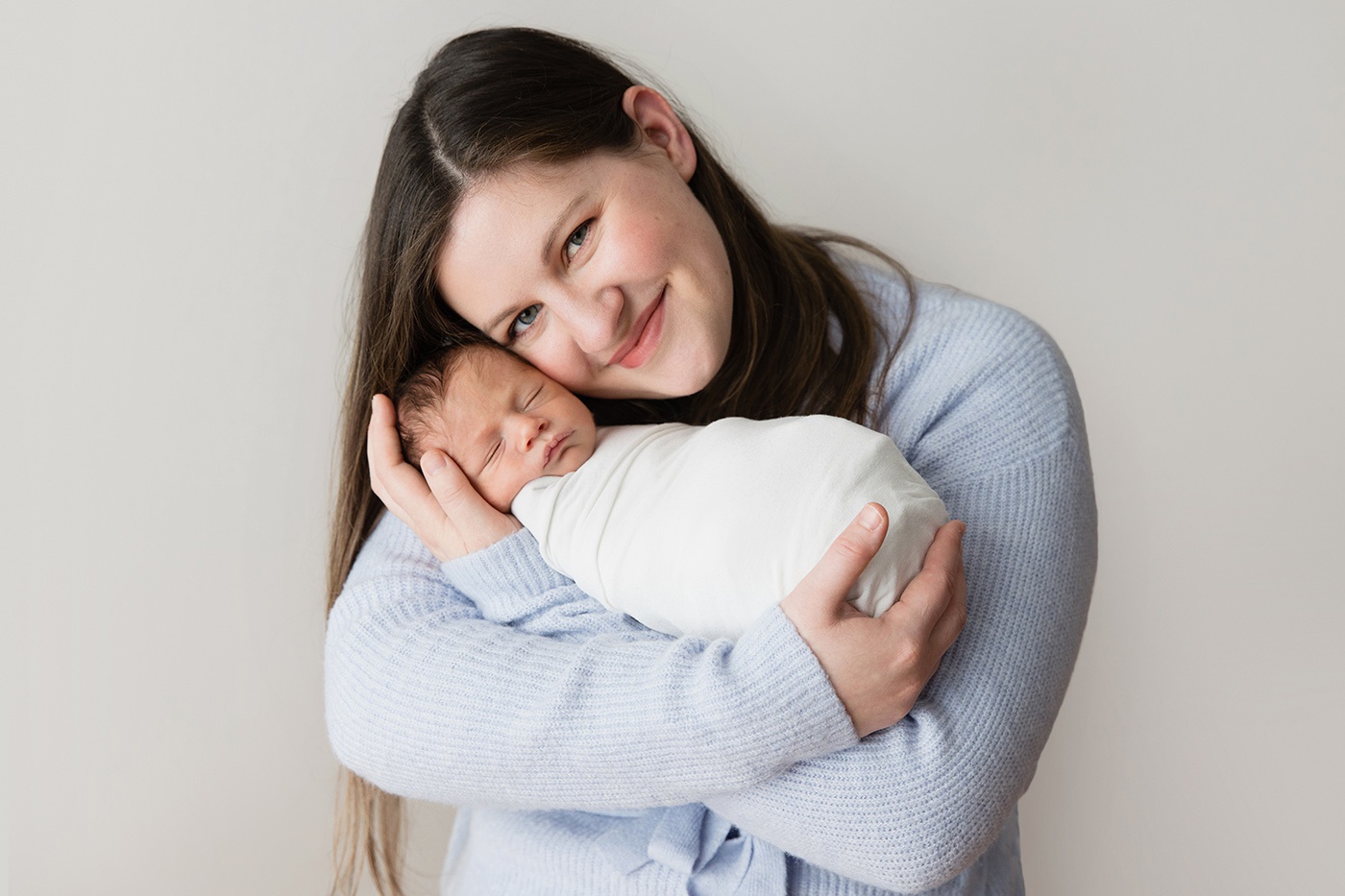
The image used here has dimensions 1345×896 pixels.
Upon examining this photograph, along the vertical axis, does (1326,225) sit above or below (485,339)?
above

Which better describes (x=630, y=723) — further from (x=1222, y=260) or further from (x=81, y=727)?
(x=1222, y=260)

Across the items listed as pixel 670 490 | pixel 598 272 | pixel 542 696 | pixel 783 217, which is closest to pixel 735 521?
pixel 670 490

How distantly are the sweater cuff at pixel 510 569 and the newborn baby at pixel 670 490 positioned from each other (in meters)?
0.03

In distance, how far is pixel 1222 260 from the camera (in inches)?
71.7

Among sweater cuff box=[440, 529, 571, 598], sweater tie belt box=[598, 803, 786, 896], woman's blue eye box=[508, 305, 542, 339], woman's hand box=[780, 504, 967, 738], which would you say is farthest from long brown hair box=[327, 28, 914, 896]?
sweater tie belt box=[598, 803, 786, 896]

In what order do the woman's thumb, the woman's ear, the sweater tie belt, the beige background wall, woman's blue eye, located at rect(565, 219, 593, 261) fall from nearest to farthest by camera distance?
the woman's thumb → the sweater tie belt → woman's blue eye, located at rect(565, 219, 593, 261) → the woman's ear → the beige background wall

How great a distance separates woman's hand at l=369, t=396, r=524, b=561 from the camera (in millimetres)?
1295

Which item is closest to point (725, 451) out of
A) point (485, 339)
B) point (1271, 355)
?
point (485, 339)

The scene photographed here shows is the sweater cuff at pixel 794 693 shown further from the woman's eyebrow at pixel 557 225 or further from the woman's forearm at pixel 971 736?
the woman's eyebrow at pixel 557 225

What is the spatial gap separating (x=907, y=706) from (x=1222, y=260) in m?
1.25

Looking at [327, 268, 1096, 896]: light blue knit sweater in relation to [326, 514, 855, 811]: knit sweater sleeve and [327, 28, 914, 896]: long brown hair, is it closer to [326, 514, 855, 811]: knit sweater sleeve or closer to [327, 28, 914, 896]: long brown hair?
[326, 514, 855, 811]: knit sweater sleeve

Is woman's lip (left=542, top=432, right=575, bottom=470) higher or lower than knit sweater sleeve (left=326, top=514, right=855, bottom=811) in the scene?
higher

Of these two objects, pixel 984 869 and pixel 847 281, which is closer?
pixel 984 869

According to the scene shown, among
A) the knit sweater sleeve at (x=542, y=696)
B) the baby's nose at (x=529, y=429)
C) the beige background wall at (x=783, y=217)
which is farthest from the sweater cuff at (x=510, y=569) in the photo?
the beige background wall at (x=783, y=217)
